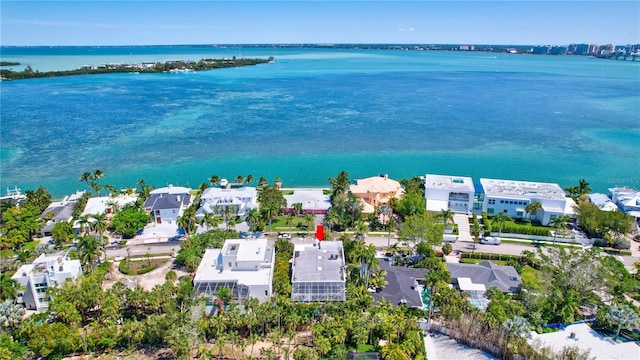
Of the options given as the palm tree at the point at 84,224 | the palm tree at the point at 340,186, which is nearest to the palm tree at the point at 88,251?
the palm tree at the point at 84,224

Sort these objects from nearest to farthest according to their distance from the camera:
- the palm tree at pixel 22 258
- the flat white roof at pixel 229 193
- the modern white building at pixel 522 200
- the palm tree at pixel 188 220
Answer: the palm tree at pixel 22 258, the palm tree at pixel 188 220, the modern white building at pixel 522 200, the flat white roof at pixel 229 193

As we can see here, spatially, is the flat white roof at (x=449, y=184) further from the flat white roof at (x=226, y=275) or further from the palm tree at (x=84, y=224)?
the palm tree at (x=84, y=224)

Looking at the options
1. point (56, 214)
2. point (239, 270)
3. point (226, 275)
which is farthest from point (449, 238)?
point (56, 214)

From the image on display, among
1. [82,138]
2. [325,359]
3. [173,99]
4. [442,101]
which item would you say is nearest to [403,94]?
[442,101]

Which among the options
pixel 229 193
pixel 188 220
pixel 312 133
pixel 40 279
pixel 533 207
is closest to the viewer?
pixel 40 279

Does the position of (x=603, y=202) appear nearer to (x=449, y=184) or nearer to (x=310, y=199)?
(x=449, y=184)
